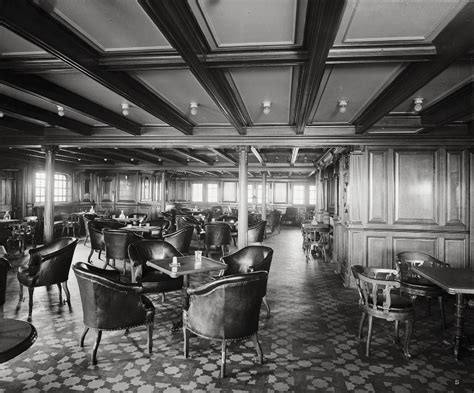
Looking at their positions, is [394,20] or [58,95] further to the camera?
[58,95]

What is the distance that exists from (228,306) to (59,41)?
2.54 metres

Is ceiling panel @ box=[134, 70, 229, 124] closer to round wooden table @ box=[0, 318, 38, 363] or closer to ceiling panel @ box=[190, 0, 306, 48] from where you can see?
ceiling panel @ box=[190, 0, 306, 48]

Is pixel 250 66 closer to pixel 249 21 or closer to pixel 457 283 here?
pixel 249 21

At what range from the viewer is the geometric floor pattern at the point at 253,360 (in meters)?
2.76

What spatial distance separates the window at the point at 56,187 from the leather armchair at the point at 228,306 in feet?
33.8

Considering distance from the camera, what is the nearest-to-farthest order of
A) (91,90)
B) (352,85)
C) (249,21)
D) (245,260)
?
(249,21) → (352,85) → (91,90) → (245,260)

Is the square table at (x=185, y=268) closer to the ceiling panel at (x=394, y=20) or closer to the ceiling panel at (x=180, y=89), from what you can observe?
the ceiling panel at (x=180, y=89)

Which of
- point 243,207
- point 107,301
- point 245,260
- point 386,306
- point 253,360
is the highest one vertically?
point 243,207

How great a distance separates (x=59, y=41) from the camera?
8.36 feet

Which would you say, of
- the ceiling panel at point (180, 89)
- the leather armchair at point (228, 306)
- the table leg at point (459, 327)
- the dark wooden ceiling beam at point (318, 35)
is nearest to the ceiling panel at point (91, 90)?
the ceiling panel at point (180, 89)

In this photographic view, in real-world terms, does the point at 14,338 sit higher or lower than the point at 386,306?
higher

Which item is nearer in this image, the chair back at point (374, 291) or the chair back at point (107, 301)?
the chair back at point (107, 301)

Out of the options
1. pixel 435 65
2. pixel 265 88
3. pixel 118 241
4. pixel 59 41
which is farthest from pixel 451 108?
pixel 118 241

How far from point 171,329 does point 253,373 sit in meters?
1.27
